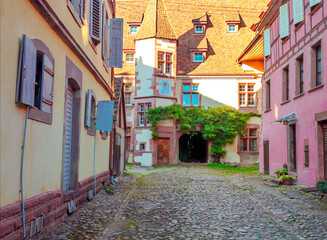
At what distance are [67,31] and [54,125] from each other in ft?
6.51

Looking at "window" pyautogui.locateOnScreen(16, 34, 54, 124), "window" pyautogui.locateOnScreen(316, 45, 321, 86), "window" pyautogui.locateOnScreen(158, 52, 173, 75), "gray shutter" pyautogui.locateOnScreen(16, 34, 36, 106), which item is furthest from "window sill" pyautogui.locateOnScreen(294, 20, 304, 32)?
"window" pyautogui.locateOnScreen(158, 52, 173, 75)

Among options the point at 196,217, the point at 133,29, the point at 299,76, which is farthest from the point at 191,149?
the point at 196,217

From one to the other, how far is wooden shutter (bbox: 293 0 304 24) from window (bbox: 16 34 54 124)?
36.4 ft

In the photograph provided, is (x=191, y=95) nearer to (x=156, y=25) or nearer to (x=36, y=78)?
(x=156, y=25)

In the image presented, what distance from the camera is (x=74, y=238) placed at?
5.94 meters

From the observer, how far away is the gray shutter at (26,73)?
15.9 ft

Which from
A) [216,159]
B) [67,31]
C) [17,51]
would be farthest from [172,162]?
[17,51]

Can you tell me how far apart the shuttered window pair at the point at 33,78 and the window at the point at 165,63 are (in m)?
23.1

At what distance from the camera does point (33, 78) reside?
5.22 m

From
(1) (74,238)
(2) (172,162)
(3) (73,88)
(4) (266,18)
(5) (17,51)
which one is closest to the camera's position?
(5) (17,51)

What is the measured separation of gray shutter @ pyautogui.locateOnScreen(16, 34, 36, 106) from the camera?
4.83m

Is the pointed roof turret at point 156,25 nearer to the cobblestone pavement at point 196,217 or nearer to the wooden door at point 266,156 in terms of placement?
the wooden door at point 266,156

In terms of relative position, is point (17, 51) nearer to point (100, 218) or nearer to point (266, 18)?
point (100, 218)

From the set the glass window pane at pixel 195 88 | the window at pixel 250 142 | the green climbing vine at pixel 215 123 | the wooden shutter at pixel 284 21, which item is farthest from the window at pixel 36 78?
the window at pixel 250 142
